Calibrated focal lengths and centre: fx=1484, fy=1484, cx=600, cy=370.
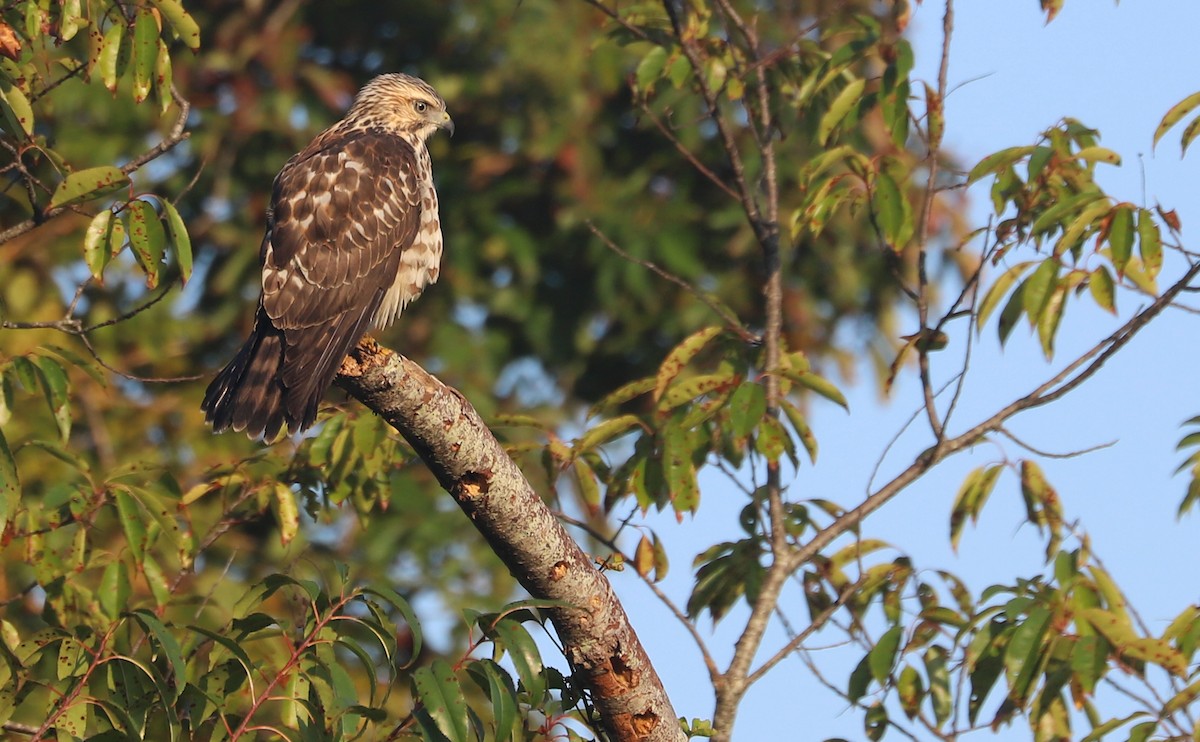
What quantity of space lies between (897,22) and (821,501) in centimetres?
148

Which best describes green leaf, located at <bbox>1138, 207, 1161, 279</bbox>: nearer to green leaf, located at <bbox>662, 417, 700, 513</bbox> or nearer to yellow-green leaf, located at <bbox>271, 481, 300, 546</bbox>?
green leaf, located at <bbox>662, 417, 700, 513</bbox>

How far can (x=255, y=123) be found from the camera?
7.41 meters

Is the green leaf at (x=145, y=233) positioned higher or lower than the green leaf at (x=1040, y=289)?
higher

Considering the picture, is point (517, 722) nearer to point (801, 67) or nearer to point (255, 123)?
point (801, 67)

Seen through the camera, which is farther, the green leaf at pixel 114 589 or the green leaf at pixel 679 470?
the green leaf at pixel 679 470

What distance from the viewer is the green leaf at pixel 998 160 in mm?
3893

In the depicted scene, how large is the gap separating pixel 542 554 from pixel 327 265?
5.00 ft

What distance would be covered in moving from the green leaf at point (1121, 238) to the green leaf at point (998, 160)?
359mm

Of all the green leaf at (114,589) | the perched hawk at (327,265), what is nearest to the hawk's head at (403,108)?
the perched hawk at (327,265)

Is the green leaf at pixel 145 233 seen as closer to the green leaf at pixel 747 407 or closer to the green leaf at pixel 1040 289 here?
the green leaf at pixel 747 407

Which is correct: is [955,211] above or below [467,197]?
below

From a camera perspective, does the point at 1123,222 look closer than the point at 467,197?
Yes

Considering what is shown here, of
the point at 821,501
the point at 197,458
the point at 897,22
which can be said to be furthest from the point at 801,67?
the point at 197,458

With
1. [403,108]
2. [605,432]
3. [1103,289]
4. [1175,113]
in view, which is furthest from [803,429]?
[403,108]
